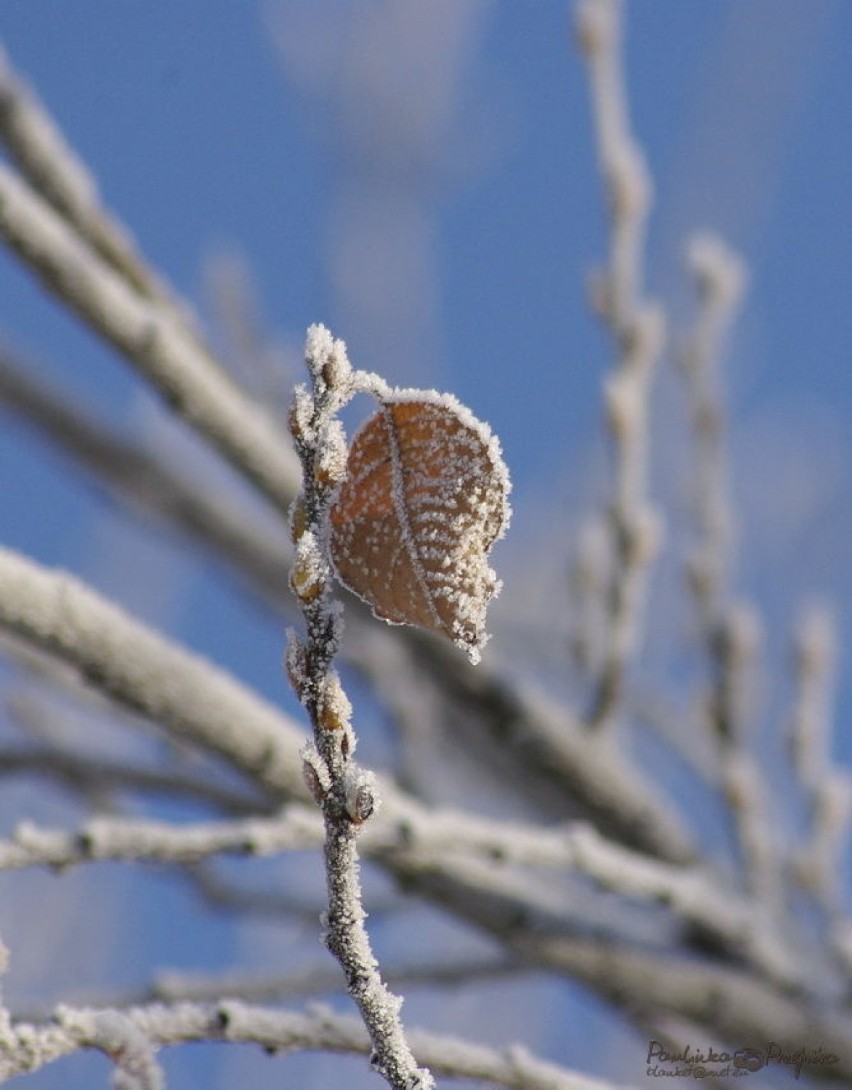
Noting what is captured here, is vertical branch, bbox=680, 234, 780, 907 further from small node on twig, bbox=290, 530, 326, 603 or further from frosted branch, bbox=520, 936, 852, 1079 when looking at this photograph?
small node on twig, bbox=290, 530, 326, 603

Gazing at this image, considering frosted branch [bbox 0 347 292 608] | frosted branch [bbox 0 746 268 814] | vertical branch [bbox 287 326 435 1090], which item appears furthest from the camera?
frosted branch [bbox 0 347 292 608]

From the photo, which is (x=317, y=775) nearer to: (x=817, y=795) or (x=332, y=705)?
(x=332, y=705)

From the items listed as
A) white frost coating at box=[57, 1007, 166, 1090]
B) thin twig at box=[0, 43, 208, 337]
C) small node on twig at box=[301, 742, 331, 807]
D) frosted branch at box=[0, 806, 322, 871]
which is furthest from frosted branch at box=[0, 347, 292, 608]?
small node on twig at box=[301, 742, 331, 807]

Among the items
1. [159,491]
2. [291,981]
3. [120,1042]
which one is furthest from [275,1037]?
[159,491]

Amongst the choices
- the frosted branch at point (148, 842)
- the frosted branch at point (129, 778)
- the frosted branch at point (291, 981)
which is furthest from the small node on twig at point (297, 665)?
the frosted branch at point (129, 778)

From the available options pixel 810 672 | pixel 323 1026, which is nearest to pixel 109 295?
pixel 323 1026
